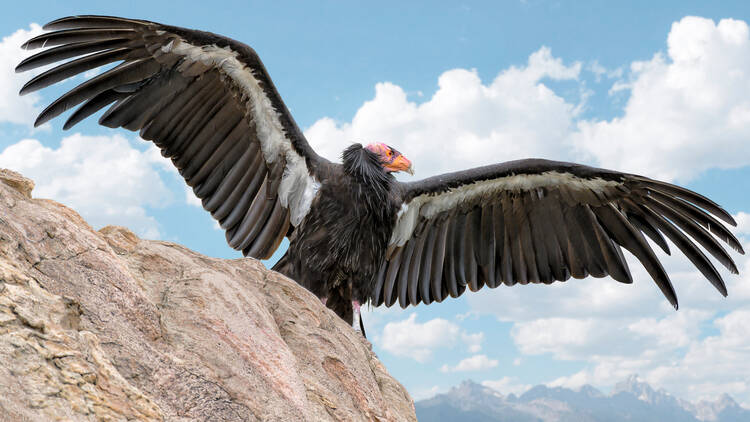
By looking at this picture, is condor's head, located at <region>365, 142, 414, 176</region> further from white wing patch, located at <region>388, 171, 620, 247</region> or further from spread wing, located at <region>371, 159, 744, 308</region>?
white wing patch, located at <region>388, 171, 620, 247</region>

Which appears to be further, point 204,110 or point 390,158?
point 390,158

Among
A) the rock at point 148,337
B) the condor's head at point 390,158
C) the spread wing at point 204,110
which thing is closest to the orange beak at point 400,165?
the condor's head at point 390,158

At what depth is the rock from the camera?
356 centimetres

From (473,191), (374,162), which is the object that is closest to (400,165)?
(374,162)

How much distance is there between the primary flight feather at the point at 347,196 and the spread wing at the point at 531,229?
0.7 inches

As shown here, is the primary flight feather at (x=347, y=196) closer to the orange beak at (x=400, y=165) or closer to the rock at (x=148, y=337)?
the orange beak at (x=400, y=165)

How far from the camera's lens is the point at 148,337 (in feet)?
14.1

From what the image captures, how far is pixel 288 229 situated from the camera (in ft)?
27.1

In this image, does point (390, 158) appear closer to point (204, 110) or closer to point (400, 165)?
point (400, 165)

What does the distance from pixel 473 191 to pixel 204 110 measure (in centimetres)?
371

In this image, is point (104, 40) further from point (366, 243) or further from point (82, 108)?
point (366, 243)

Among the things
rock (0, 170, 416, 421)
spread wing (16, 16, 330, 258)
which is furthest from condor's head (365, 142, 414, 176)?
rock (0, 170, 416, 421)

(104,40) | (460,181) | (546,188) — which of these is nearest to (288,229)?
(460,181)

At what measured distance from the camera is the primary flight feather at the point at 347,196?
7496mm
